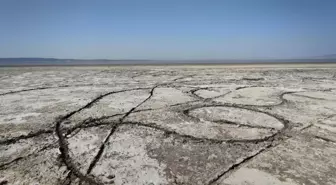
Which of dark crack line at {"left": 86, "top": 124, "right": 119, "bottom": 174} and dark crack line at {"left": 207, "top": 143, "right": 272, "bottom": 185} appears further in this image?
dark crack line at {"left": 86, "top": 124, "right": 119, "bottom": 174}

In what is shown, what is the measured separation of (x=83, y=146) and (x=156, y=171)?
33.5 inches

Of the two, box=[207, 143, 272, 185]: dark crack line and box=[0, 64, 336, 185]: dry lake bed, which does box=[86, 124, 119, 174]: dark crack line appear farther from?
box=[207, 143, 272, 185]: dark crack line

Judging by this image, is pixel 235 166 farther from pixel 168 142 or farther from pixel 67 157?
pixel 67 157

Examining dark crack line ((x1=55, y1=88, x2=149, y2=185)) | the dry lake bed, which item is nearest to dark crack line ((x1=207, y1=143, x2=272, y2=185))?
the dry lake bed

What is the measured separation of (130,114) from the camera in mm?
3613

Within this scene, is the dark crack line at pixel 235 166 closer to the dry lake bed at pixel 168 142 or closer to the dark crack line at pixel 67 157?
the dry lake bed at pixel 168 142

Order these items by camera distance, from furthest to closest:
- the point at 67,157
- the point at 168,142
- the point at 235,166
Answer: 1. the point at 168,142
2. the point at 67,157
3. the point at 235,166

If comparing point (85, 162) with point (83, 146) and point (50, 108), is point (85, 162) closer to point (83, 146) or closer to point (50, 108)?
point (83, 146)

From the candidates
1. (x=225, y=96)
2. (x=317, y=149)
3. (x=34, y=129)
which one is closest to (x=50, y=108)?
(x=34, y=129)

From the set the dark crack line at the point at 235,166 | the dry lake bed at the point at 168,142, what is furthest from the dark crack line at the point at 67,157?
the dark crack line at the point at 235,166

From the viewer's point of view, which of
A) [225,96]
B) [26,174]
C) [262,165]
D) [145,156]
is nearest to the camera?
[26,174]

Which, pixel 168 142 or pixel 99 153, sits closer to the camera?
pixel 99 153

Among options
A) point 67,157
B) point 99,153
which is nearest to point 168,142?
point 99,153

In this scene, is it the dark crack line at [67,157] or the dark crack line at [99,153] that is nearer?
the dark crack line at [67,157]
